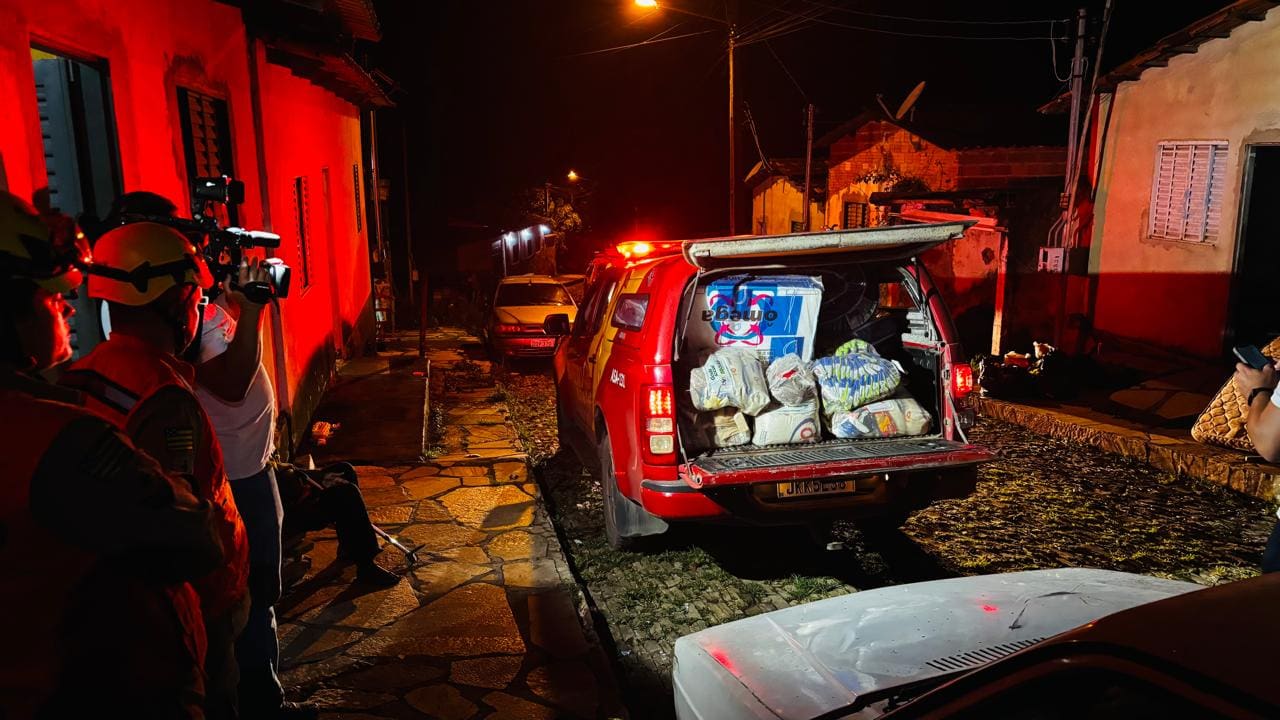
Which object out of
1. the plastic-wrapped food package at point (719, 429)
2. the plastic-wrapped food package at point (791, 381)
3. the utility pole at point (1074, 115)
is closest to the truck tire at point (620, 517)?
the plastic-wrapped food package at point (719, 429)

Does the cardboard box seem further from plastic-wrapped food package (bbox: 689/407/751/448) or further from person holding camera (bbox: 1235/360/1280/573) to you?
person holding camera (bbox: 1235/360/1280/573)

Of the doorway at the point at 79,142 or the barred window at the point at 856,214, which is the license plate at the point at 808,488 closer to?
the doorway at the point at 79,142

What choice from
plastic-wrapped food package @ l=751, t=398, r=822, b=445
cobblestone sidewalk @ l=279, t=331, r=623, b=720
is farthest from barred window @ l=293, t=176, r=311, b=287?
plastic-wrapped food package @ l=751, t=398, r=822, b=445

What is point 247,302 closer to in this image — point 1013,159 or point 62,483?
point 62,483

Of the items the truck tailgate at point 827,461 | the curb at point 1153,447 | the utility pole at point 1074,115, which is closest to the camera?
the truck tailgate at point 827,461

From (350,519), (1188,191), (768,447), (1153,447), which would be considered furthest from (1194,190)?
(350,519)

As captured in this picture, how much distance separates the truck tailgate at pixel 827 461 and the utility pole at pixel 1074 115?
881 centimetres

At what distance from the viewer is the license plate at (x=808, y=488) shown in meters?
4.37

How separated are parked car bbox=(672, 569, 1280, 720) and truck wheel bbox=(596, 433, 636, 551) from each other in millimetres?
2250

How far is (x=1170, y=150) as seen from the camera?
10.8m

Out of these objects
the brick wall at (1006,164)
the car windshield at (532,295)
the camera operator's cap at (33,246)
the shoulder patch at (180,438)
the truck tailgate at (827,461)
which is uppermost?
the brick wall at (1006,164)

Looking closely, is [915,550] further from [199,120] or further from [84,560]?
[199,120]

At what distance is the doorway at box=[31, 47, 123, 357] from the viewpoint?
12.9 ft

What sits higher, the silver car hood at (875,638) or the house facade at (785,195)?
the house facade at (785,195)
